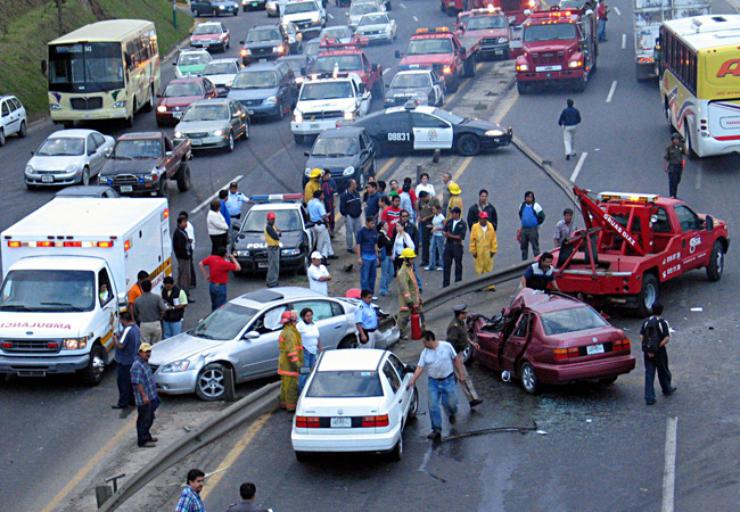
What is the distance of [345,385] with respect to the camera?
1584 cm

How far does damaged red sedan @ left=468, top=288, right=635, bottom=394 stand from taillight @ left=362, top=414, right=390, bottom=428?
3.13 meters

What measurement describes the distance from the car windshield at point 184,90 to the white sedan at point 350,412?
89.6 feet

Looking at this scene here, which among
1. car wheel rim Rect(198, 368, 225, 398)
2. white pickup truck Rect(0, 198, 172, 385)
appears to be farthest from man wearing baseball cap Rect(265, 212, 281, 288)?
car wheel rim Rect(198, 368, 225, 398)

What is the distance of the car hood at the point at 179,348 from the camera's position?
1888 centimetres

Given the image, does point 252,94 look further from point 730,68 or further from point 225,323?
point 225,323

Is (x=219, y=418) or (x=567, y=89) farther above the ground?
(x=219, y=418)

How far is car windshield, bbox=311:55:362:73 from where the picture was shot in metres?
43.5

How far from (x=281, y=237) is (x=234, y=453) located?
997 centimetres

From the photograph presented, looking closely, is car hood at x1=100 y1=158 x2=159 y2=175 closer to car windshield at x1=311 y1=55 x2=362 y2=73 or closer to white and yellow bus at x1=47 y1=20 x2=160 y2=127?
white and yellow bus at x1=47 y1=20 x2=160 y2=127

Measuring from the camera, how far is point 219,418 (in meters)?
16.7

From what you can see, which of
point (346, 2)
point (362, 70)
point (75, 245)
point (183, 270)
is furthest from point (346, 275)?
point (346, 2)

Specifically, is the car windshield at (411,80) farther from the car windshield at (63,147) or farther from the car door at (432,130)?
the car windshield at (63,147)

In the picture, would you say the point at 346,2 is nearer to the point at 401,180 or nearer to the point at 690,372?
the point at 401,180

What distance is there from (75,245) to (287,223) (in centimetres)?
659
